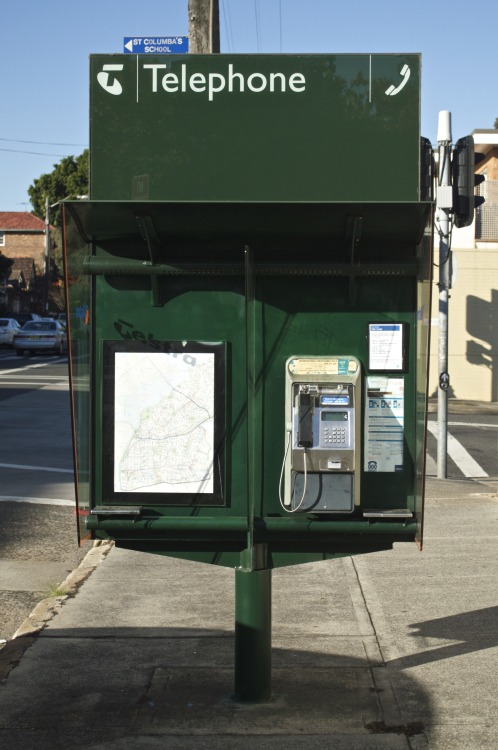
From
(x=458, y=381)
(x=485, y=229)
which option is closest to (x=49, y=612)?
(x=458, y=381)

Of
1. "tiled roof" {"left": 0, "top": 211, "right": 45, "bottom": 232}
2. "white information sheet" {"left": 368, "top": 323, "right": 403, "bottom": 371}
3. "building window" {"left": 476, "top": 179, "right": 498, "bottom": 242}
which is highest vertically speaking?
"tiled roof" {"left": 0, "top": 211, "right": 45, "bottom": 232}

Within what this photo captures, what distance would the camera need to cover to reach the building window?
26.0 meters

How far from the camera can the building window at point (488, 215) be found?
2600cm

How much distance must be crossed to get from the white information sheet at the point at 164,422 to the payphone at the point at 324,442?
0.50 metres

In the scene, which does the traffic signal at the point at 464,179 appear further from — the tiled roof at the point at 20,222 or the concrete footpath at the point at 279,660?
the tiled roof at the point at 20,222

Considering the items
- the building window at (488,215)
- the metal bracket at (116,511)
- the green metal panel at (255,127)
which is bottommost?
the metal bracket at (116,511)

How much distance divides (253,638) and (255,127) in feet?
8.65

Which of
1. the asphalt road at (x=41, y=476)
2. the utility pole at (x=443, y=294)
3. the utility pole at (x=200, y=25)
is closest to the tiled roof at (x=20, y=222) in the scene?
the asphalt road at (x=41, y=476)

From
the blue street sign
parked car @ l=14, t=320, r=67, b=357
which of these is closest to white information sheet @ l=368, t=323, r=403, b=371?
the blue street sign

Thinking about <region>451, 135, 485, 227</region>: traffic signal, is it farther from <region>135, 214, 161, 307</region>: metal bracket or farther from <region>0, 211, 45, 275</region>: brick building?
<region>0, 211, 45, 275</region>: brick building

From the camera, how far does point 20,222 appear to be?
87.6 meters

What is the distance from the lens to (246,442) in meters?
5.37

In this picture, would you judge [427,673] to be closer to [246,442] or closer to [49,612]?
[246,442]

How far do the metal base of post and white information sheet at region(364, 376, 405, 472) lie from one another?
0.85 m
